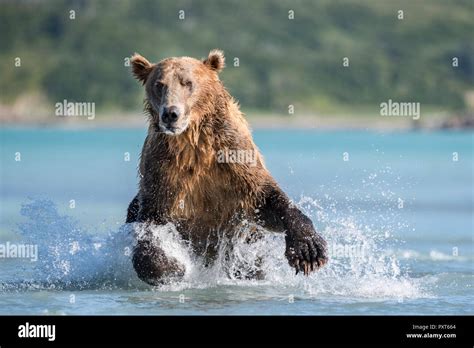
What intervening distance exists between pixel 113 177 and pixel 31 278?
69.5 feet

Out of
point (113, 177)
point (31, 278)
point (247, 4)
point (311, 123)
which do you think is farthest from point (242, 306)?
point (247, 4)

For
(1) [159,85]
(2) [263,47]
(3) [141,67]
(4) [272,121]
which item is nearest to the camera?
(1) [159,85]

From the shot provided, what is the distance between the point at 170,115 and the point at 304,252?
1.84 m

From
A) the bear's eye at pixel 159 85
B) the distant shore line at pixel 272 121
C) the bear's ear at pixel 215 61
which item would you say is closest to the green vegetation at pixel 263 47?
the distant shore line at pixel 272 121

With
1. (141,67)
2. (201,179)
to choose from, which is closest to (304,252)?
(201,179)

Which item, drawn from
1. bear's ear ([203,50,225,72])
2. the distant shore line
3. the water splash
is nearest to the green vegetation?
the distant shore line

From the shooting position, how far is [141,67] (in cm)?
1048

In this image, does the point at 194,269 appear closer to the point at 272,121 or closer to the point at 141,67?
the point at 141,67

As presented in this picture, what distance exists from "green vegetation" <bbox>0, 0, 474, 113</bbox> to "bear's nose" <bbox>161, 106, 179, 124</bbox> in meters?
132

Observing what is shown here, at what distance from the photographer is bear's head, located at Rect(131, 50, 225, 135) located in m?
9.59

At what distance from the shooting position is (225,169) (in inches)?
399

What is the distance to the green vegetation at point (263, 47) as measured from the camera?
149375 millimetres

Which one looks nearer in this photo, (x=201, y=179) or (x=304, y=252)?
(x=304, y=252)
